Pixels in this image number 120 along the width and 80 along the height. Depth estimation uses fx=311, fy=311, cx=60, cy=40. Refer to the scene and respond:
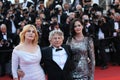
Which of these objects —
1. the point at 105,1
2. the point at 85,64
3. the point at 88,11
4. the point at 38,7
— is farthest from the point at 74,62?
the point at 105,1

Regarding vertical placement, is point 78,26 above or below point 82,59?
above

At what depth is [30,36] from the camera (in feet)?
12.2

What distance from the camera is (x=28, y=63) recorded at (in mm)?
3756

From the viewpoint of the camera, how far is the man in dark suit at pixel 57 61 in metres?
3.80

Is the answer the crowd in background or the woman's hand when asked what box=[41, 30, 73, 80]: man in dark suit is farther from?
the crowd in background

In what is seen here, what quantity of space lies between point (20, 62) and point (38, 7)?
28.6 feet

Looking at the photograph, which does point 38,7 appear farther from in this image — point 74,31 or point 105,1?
point 74,31

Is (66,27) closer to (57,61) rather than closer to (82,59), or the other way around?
(82,59)

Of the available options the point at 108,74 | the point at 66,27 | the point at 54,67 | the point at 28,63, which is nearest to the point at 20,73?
the point at 28,63

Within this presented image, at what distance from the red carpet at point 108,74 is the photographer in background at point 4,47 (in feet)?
1.37

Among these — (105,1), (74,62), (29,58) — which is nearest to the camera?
(29,58)

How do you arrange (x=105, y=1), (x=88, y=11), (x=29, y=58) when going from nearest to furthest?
(x=29, y=58) → (x=88, y=11) → (x=105, y=1)

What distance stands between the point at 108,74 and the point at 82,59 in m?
4.39

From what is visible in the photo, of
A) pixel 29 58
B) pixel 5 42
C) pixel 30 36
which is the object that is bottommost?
pixel 5 42
